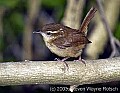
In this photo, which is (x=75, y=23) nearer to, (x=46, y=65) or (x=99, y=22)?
(x=99, y=22)

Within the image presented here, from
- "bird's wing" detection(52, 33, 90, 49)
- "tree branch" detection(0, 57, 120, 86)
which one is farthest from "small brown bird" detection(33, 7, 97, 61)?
"tree branch" detection(0, 57, 120, 86)

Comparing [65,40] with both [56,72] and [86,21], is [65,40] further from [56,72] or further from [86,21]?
[56,72]

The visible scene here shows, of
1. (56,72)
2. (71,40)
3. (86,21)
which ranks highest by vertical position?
(86,21)

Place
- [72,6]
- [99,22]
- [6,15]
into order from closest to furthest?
1. [72,6]
2. [99,22]
3. [6,15]

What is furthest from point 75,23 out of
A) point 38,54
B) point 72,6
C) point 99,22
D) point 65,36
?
point 38,54

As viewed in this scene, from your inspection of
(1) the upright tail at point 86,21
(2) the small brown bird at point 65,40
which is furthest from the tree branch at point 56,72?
→ (1) the upright tail at point 86,21

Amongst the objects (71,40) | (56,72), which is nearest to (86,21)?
(71,40)
